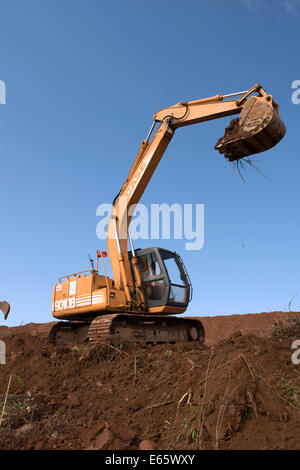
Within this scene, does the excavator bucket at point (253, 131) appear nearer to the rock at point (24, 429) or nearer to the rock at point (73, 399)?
the rock at point (73, 399)

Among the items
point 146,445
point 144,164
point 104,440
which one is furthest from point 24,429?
point 144,164

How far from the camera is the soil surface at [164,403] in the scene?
397 centimetres

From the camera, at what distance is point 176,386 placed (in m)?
5.39

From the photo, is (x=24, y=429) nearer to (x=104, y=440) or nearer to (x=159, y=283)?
(x=104, y=440)

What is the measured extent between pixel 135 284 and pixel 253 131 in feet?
17.3

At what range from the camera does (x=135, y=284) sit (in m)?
10.6

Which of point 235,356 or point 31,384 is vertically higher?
point 235,356

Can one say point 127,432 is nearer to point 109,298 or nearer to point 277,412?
point 277,412

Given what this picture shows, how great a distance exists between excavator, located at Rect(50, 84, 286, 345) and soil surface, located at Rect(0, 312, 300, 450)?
237cm

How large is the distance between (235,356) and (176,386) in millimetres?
983

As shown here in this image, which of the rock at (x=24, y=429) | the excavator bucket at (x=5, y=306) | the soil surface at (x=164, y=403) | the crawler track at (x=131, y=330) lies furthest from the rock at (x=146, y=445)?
the crawler track at (x=131, y=330)

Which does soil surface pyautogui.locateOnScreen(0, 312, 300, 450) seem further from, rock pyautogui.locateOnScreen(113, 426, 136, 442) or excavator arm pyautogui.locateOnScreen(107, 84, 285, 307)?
excavator arm pyautogui.locateOnScreen(107, 84, 285, 307)
